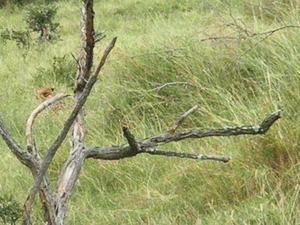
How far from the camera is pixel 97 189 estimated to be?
3.08 meters

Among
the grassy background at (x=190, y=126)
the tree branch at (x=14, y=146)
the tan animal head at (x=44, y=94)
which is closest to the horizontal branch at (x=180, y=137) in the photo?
the tree branch at (x=14, y=146)

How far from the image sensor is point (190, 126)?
348 cm

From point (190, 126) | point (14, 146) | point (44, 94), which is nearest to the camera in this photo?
point (14, 146)

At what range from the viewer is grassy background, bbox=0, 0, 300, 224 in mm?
2600

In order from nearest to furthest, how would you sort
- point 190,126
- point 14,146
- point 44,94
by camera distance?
1. point 14,146
2. point 190,126
3. point 44,94

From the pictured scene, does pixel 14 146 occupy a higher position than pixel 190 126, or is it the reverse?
pixel 14 146

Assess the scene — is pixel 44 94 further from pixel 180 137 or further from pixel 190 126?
pixel 180 137

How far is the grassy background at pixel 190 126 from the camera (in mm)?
2600

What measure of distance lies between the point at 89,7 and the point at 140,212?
1336 mm

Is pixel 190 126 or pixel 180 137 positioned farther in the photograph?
pixel 190 126

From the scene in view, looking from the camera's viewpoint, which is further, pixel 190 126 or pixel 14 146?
pixel 190 126

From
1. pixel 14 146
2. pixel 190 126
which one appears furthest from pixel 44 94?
pixel 14 146

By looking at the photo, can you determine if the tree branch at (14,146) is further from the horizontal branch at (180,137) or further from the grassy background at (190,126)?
the grassy background at (190,126)

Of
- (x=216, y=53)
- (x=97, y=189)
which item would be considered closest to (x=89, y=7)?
(x=97, y=189)
